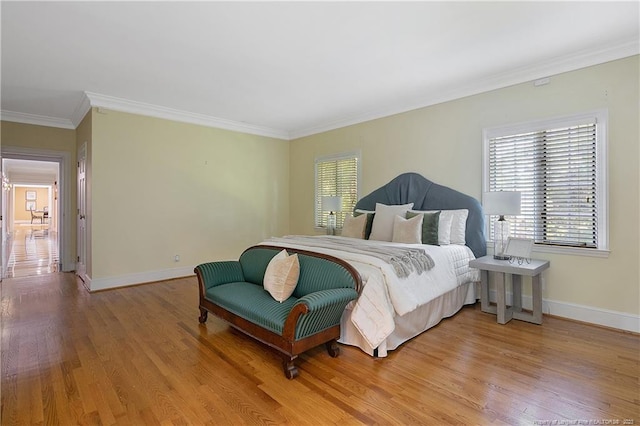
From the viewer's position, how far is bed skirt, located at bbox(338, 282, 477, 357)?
2629mm

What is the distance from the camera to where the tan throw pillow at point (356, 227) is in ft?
14.5

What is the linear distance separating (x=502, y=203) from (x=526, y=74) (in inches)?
59.6

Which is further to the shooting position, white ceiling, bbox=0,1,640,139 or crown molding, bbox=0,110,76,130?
crown molding, bbox=0,110,76,130

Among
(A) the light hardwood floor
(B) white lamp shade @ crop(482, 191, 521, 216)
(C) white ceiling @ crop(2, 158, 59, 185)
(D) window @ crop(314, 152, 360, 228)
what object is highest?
(C) white ceiling @ crop(2, 158, 59, 185)

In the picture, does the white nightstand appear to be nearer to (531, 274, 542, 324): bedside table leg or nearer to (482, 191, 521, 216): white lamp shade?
(531, 274, 542, 324): bedside table leg

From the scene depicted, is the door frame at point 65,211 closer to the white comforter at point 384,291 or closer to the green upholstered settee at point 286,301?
the green upholstered settee at point 286,301

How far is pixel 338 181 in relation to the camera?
19.0ft

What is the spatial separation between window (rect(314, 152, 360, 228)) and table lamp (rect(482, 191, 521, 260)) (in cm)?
231

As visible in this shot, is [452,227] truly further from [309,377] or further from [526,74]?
[309,377]

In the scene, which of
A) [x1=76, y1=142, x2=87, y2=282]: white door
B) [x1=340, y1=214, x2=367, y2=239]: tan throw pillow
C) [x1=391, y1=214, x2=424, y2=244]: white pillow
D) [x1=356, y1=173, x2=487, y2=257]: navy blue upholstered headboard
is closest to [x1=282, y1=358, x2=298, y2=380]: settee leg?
[x1=391, y1=214, x2=424, y2=244]: white pillow

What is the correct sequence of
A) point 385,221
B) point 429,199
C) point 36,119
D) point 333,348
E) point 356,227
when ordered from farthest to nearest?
1. point 36,119
2. point 356,227
3. point 429,199
4. point 385,221
5. point 333,348

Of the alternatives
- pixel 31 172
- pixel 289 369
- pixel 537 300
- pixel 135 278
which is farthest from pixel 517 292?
pixel 31 172

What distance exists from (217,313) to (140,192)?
2881 mm

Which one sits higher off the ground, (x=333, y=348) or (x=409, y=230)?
(x=409, y=230)
